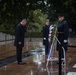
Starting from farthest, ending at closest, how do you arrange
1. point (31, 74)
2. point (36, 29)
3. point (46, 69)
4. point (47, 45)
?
point (36, 29) < point (47, 45) < point (46, 69) < point (31, 74)

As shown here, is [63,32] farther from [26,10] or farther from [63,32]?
[26,10]

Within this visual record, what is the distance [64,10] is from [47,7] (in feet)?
18.5

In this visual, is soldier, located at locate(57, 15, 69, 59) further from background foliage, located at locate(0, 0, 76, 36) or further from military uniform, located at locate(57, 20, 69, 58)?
background foliage, located at locate(0, 0, 76, 36)

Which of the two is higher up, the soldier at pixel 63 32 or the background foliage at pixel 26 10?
the background foliage at pixel 26 10

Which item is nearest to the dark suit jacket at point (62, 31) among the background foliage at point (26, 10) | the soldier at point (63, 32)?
the soldier at point (63, 32)

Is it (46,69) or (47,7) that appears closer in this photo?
(46,69)

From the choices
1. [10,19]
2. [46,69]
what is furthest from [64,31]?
[10,19]

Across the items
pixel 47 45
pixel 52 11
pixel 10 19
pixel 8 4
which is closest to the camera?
pixel 47 45

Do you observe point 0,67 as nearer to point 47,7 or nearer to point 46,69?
point 46,69

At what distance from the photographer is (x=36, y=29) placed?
6606cm

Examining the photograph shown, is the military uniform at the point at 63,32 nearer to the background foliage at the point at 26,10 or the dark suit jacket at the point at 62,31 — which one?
the dark suit jacket at the point at 62,31

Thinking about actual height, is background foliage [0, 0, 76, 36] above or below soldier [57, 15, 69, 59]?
above

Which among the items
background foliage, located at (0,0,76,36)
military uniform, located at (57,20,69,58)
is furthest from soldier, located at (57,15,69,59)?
background foliage, located at (0,0,76,36)

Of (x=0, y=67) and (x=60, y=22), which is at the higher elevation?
(x=60, y=22)
